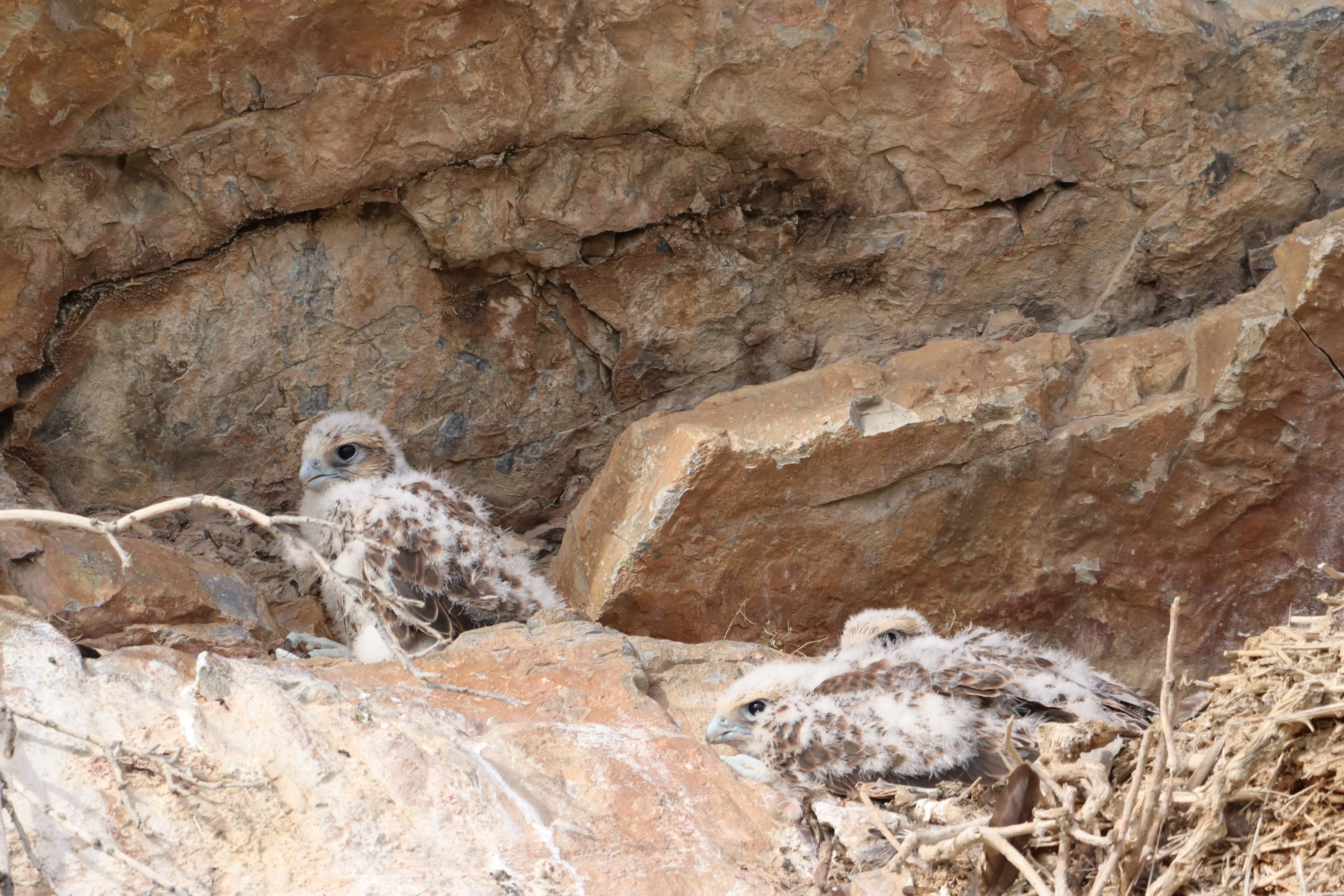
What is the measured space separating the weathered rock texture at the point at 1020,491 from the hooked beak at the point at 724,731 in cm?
115

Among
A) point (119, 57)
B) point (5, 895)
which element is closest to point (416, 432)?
point (119, 57)

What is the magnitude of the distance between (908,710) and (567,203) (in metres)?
2.62

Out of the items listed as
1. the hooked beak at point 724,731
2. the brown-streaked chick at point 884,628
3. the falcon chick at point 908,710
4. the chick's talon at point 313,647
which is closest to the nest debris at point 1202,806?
the falcon chick at point 908,710

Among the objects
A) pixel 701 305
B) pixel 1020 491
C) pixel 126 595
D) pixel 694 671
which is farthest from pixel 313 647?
pixel 1020 491

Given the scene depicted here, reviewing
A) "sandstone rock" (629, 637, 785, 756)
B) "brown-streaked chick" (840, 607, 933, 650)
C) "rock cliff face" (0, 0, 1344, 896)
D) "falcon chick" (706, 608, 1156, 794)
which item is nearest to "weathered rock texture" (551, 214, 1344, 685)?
"rock cliff face" (0, 0, 1344, 896)

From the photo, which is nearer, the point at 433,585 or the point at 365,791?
the point at 365,791

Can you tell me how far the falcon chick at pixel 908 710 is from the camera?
3.78 m

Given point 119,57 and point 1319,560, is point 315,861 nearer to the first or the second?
point 119,57

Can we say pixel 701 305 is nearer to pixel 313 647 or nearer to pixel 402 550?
pixel 402 550

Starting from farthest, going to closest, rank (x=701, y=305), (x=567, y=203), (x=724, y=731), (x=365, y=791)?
(x=701, y=305) < (x=567, y=203) < (x=724, y=731) < (x=365, y=791)

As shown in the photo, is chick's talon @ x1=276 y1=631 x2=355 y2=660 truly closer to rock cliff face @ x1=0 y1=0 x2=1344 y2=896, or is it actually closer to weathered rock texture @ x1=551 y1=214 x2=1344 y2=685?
rock cliff face @ x1=0 y1=0 x2=1344 y2=896

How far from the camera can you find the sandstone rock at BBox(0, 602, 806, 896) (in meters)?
2.91

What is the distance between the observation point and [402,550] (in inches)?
190

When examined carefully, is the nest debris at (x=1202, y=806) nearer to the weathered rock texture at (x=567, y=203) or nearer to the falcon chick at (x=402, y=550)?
the falcon chick at (x=402, y=550)
